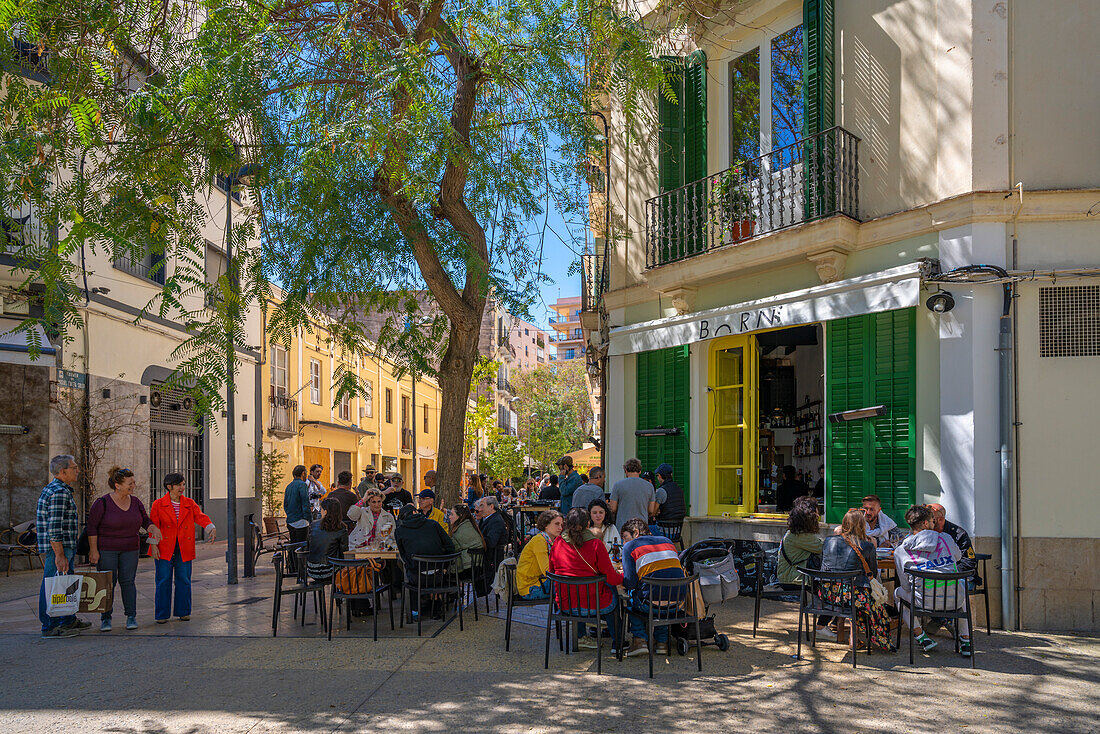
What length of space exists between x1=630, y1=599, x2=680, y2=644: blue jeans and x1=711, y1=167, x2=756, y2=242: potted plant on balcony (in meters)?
5.03

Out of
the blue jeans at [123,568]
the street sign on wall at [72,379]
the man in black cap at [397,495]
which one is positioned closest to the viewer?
the blue jeans at [123,568]

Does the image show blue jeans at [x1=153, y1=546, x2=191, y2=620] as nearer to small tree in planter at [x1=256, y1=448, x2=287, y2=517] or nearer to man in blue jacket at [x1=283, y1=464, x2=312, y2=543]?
man in blue jacket at [x1=283, y1=464, x2=312, y2=543]

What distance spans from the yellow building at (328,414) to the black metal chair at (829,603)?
34.9ft

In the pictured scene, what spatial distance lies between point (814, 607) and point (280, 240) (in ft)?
21.6

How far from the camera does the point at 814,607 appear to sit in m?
7.05

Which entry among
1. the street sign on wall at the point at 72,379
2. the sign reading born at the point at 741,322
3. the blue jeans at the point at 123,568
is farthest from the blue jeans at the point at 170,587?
the street sign on wall at the point at 72,379

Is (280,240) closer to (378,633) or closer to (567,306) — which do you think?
(378,633)

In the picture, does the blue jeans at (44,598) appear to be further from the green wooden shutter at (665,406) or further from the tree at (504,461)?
the tree at (504,461)

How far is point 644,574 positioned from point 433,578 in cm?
262

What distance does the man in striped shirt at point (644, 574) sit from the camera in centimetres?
671

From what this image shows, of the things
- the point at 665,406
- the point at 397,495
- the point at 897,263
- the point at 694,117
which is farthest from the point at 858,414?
the point at 397,495

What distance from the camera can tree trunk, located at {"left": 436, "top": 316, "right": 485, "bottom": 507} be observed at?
32.2 ft

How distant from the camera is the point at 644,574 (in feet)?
22.1

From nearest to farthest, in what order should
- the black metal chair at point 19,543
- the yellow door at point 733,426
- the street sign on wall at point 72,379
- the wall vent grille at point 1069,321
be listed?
1. the wall vent grille at point 1069,321
2. the yellow door at point 733,426
3. the black metal chair at point 19,543
4. the street sign on wall at point 72,379
